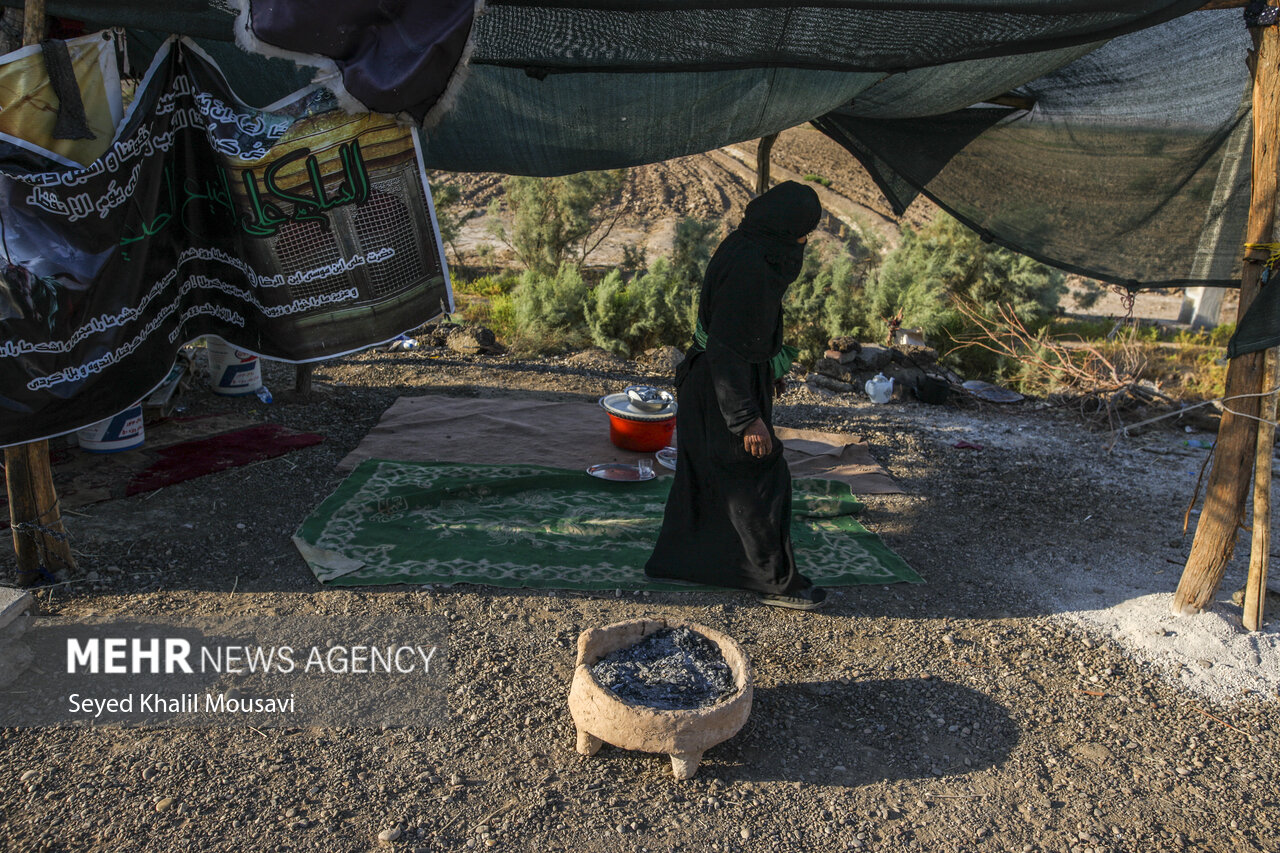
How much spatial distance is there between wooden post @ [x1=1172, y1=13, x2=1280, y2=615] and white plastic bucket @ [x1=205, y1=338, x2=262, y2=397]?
5154 millimetres

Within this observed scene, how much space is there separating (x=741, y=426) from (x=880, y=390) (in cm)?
401

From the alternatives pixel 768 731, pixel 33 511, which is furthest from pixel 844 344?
pixel 33 511

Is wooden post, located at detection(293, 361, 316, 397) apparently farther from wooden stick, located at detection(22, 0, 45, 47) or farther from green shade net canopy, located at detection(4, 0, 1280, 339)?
wooden stick, located at detection(22, 0, 45, 47)

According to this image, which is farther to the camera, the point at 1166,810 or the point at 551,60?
the point at 551,60

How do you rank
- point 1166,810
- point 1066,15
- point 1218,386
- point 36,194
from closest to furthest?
point 1166,810 < point 36,194 < point 1066,15 < point 1218,386

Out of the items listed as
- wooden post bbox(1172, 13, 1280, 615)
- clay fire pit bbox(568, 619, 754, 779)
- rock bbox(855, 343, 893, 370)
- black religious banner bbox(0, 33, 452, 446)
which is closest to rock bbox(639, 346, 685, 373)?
rock bbox(855, 343, 893, 370)

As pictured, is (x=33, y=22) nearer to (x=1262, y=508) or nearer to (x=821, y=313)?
(x=1262, y=508)

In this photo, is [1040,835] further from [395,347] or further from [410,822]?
[395,347]

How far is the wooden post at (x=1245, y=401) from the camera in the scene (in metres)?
3.02

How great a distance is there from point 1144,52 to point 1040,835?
3.40 m

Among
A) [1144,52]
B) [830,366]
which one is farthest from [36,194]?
[830,366]

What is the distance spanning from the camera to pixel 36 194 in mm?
2686

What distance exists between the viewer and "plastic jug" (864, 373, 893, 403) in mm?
6746

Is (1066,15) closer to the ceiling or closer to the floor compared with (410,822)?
closer to the ceiling
